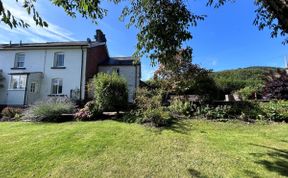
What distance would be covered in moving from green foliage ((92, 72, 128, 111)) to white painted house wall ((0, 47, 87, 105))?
404 inches

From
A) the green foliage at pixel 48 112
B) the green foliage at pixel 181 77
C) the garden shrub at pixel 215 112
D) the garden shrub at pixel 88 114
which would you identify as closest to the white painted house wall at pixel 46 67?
the green foliage at pixel 181 77

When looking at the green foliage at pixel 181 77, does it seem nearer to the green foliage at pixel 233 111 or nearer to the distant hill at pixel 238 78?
the green foliage at pixel 233 111

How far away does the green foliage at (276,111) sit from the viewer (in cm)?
1092

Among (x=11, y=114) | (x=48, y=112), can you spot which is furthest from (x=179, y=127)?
(x=11, y=114)

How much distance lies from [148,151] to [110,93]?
20.7 ft

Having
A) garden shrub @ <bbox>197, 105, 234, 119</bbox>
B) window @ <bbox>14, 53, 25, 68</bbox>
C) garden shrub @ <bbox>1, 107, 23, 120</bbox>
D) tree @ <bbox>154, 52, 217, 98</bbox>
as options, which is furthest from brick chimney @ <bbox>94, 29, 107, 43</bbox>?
garden shrub @ <bbox>197, 105, 234, 119</bbox>

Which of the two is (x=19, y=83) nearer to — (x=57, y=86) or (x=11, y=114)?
(x=57, y=86)

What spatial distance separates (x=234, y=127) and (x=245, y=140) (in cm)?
183

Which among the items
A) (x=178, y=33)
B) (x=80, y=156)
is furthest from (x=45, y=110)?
→ (x=178, y=33)

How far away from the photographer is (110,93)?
1309 cm

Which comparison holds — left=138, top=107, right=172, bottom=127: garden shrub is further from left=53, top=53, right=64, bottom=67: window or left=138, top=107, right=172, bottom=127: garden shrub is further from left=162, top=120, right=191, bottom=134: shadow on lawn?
left=53, top=53, right=64, bottom=67: window

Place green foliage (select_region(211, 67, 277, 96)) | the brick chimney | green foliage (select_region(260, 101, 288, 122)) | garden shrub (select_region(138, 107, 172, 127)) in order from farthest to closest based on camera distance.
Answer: the brick chimney
green foliage (select_region(211, 67, 277, 96))
green foliage (select_region(260, 101, 288, 122))
garden shrub (select_region(138, 107, 172, 127))

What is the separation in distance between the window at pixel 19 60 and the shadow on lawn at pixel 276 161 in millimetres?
24321

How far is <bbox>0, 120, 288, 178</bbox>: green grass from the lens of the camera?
6.07 meters
